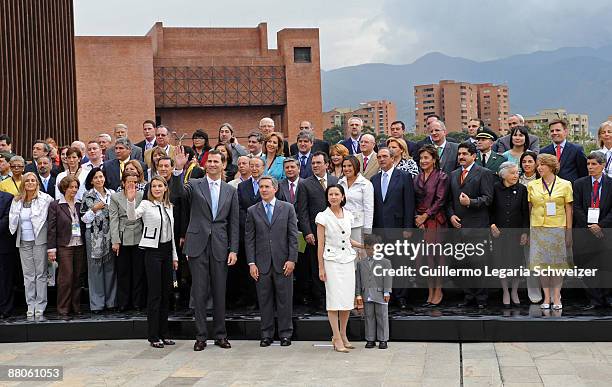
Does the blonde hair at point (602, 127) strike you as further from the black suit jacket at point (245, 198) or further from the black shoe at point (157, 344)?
the black shoe at point (157, 344)

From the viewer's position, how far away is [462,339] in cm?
805

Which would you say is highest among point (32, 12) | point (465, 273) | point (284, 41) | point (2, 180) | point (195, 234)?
point (284, 41)

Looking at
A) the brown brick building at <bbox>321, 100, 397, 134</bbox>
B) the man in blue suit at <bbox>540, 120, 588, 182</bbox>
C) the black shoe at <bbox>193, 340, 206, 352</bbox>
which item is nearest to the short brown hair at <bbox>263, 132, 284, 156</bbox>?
the black shoe at <bbox>193, 340, 206, 352</bbox>

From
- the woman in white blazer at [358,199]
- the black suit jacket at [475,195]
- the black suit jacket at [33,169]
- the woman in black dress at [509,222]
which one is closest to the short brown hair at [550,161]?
the woman in black dress at [509,222]

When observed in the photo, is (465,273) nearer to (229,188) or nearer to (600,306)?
(600,306)

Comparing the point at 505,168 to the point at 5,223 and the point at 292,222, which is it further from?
the point at 5,223

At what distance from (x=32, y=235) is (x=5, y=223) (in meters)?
0.38

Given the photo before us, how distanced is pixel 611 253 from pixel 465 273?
1.52 m

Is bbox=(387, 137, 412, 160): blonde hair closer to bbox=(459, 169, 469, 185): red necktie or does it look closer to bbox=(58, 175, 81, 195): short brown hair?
bbox=(459, 169, 469, 185): red necktie

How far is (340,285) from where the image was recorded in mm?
7746

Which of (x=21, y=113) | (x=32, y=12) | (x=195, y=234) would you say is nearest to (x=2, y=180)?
(x=195, y=234)

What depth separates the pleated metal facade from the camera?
1484 cm

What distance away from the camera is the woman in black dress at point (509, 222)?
8.57 metres

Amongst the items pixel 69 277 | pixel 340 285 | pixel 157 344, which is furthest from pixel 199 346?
pixel 69 277
